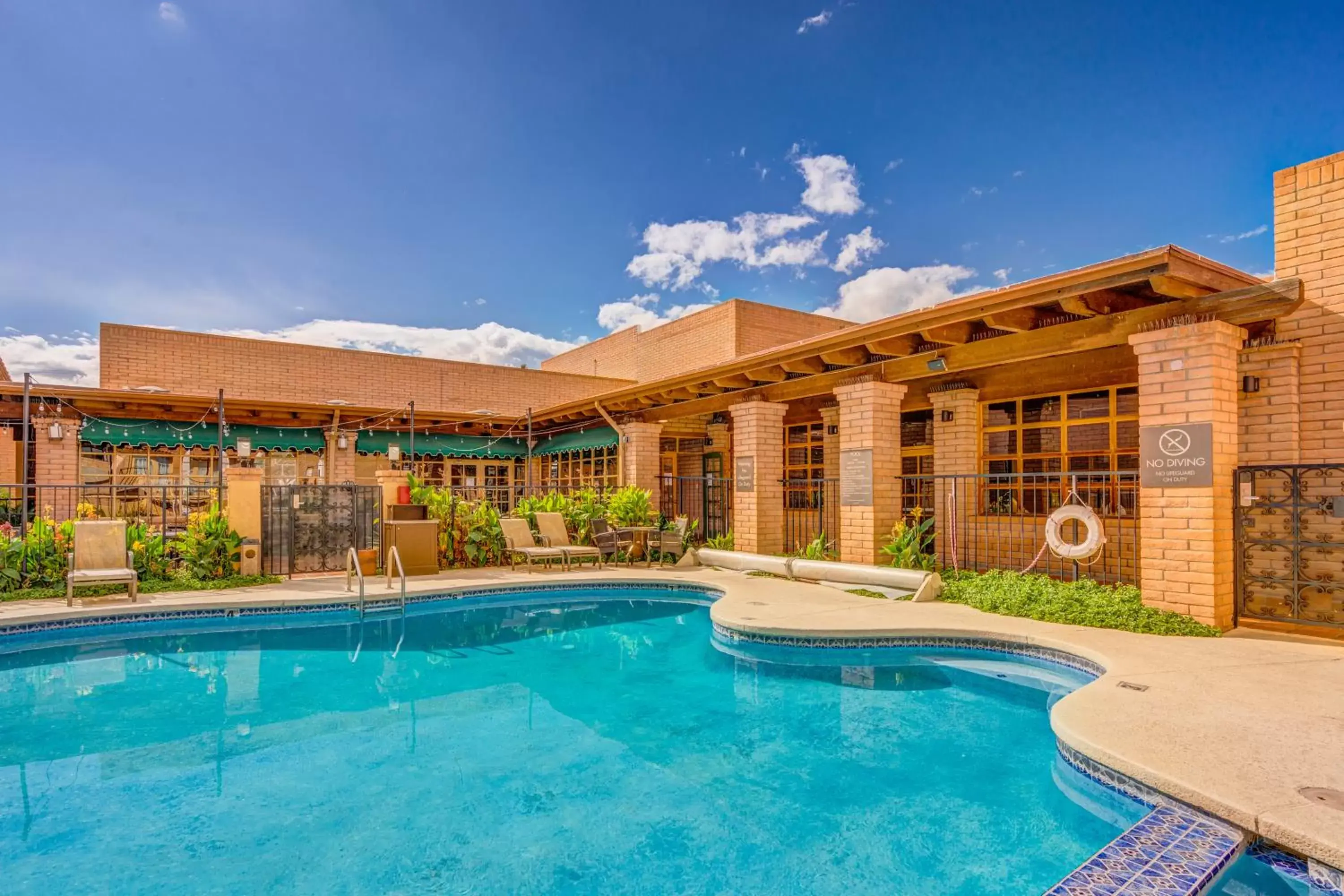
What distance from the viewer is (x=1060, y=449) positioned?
934 cm

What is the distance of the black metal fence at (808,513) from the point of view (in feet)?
41.0

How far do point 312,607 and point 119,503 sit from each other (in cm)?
927

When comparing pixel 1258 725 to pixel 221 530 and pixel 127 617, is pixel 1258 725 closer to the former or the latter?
pixel 127 617

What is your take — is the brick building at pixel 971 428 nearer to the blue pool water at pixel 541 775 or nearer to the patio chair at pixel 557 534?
the patio chair at pixel 557 534

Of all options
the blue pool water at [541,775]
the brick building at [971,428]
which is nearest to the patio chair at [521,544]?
the brick building at [971,428]

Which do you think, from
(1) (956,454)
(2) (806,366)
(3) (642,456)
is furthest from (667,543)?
(1) (956,454)

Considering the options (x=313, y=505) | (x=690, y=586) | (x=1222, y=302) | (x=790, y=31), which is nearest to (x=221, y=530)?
(x=313, y=505)

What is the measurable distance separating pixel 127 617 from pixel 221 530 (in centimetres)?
205

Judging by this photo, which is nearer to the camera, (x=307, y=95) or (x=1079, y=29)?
(x=1079, y=29)

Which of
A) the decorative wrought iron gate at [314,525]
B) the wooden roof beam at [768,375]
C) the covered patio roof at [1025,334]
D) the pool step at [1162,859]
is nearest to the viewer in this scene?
the pool step at [1162,859]

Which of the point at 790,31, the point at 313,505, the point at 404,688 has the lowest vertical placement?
the point at 404,688

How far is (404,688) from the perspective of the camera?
6.18 metres

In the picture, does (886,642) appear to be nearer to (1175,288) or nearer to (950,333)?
(950,333)

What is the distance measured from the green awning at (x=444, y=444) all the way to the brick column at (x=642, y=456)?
224 inches
